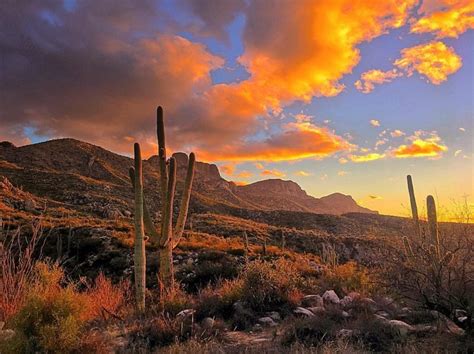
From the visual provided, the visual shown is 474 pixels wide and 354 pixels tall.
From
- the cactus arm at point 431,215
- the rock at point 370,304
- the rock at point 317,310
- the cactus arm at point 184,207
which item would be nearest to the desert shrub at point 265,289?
the rock at point 317,310

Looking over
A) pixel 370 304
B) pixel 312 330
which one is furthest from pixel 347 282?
pixel 312 330

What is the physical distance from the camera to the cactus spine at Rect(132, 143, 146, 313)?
8852 mm

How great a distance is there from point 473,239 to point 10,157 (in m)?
70.6

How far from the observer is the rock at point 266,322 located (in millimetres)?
7674

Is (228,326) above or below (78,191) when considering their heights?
Result: below

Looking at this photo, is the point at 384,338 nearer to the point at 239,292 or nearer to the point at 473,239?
the point at 473,239

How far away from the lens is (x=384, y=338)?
19.7 feet

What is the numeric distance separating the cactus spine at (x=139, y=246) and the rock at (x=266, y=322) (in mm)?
2473

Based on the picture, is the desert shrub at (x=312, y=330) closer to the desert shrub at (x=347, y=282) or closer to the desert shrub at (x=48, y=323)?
the desert shrub at (x=48, y=323)

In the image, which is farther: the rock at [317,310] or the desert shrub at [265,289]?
the desert shrub at [265,289]

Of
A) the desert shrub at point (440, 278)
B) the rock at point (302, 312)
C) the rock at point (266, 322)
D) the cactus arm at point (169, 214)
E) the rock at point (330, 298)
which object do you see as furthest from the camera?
the cactus arm at point (169, 214)

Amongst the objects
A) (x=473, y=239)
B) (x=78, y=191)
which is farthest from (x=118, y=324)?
(x=78, y=191)

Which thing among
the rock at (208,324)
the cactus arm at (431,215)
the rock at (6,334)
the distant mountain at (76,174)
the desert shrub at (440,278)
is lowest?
the rock at (208,324)

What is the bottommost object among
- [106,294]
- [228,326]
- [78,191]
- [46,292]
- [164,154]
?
[228,326]
